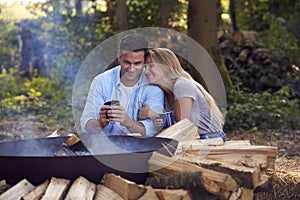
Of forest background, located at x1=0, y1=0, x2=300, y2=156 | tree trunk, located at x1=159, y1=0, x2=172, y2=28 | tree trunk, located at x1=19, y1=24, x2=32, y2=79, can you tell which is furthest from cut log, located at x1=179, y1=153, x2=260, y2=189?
tree trunk, located at x1=19, y1=24, x2=32, y2=79

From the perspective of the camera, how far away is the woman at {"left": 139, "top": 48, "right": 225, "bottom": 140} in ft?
12.4

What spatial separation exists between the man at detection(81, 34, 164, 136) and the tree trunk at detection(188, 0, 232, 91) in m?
3.32

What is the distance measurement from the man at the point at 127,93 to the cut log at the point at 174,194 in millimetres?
901

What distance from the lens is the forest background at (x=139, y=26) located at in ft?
23.5

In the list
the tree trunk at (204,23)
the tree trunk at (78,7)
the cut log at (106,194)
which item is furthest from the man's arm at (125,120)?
the tree trunk at (78,7)

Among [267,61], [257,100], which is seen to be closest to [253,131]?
[257,100]

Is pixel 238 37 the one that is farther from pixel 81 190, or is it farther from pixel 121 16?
pixel 81 190

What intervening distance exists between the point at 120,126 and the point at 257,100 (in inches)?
155

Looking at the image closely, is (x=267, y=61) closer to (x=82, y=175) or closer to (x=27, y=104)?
(x=27, y=104)

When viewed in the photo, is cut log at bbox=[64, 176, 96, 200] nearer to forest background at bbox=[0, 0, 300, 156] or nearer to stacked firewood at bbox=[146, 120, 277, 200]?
stacked firewood at bbox=[146, 120, 277, 200]

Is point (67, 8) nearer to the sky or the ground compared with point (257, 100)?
Result: nearer to the sky

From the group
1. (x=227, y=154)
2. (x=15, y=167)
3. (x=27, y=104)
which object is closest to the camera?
(x=15, y=167)

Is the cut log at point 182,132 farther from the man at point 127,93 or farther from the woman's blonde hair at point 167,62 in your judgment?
the woman's blonde hair at point 167,62

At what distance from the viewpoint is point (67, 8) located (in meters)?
9.83
